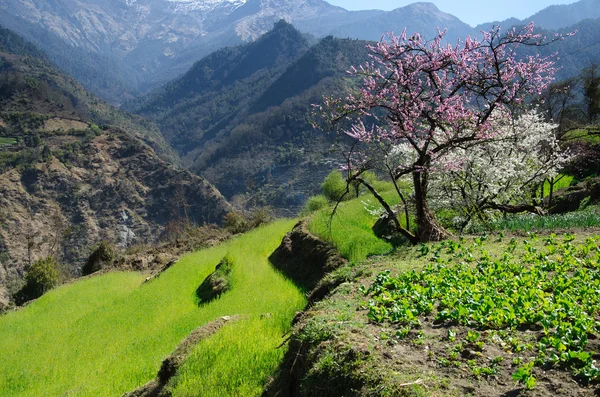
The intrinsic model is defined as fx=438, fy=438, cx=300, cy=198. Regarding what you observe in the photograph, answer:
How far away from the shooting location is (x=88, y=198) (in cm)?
8969

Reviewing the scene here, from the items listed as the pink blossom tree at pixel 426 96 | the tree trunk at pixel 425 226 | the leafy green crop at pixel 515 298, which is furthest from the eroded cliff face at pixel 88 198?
the leafy green crop at pixel 515 298

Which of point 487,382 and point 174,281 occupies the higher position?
point 487,382

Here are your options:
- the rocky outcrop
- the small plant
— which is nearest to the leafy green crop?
the small plant

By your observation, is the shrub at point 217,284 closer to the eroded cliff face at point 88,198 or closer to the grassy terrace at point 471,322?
the grassy terrace at point 471,322

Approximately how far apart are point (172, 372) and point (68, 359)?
7.77 m

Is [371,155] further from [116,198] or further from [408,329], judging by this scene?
[116,198]

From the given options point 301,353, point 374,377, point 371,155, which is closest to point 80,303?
point 371,155

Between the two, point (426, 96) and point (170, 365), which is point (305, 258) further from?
point (170, 365)

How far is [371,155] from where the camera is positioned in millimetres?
10523

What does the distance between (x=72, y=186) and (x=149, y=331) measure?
85.3m

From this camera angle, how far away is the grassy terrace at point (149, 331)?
6801 mm

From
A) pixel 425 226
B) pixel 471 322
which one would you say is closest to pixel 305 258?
pixel 425 226

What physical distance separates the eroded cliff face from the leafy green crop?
6277 cm

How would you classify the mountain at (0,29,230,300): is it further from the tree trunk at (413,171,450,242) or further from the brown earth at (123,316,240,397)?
the brown earth at (123,316,240,397)
